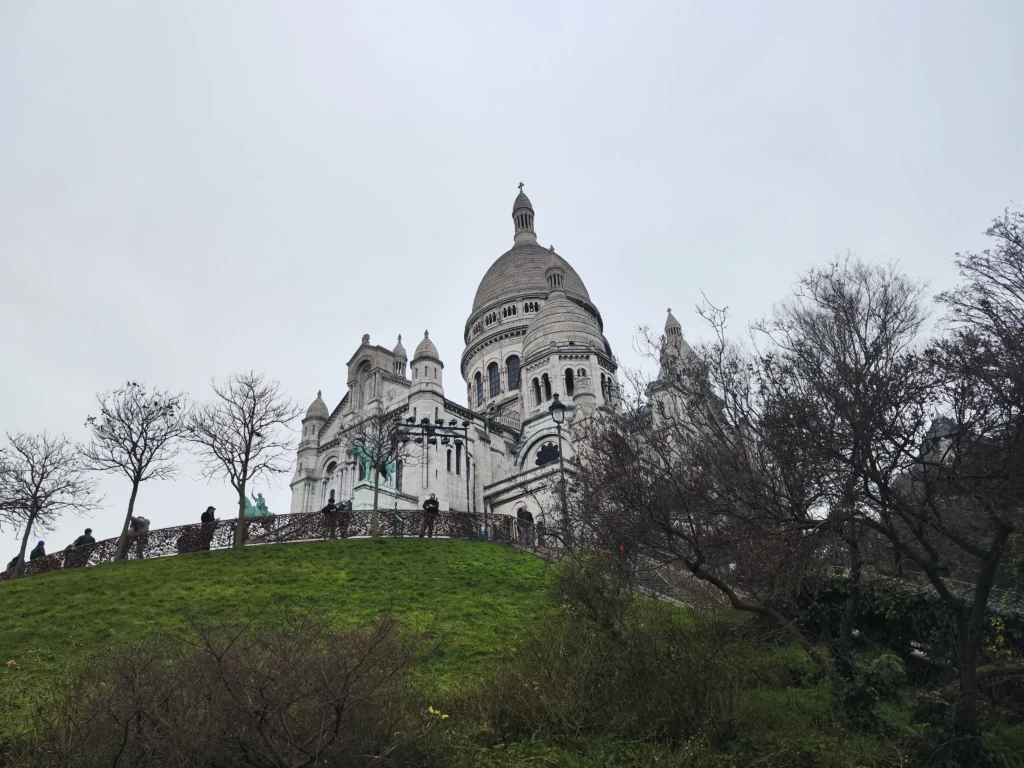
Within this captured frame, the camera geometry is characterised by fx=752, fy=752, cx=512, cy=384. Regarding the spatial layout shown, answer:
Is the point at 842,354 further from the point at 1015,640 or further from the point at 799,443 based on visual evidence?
the point at 1015,640

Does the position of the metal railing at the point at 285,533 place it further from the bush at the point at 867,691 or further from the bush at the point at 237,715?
the bush at the point at 237,715

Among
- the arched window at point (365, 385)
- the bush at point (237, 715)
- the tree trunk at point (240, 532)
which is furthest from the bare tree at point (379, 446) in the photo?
the bush at point (237, 715)

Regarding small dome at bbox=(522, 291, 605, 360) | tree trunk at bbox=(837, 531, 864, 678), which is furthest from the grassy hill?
small dome at bbox=(522, 291, 605, 360)

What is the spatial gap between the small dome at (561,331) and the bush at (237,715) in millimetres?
34547

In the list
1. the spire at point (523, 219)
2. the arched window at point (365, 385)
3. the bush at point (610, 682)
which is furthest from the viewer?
the spire at point (523, 219)

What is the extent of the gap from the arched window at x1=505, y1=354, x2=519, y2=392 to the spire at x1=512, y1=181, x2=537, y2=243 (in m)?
17.8

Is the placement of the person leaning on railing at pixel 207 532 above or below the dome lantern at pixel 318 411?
below

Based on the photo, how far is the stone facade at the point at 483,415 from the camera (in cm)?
3603

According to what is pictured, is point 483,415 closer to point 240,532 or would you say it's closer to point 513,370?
point 513,370

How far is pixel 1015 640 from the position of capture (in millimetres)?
10695

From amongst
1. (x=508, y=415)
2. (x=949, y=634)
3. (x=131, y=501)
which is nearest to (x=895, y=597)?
(x=949, y=634)

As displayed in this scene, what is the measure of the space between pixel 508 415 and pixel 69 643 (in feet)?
117

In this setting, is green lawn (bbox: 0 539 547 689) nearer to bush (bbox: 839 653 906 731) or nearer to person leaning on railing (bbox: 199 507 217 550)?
person leaning on railing (bbox: 199 507 217 550)

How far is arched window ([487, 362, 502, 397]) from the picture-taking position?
50.9m
